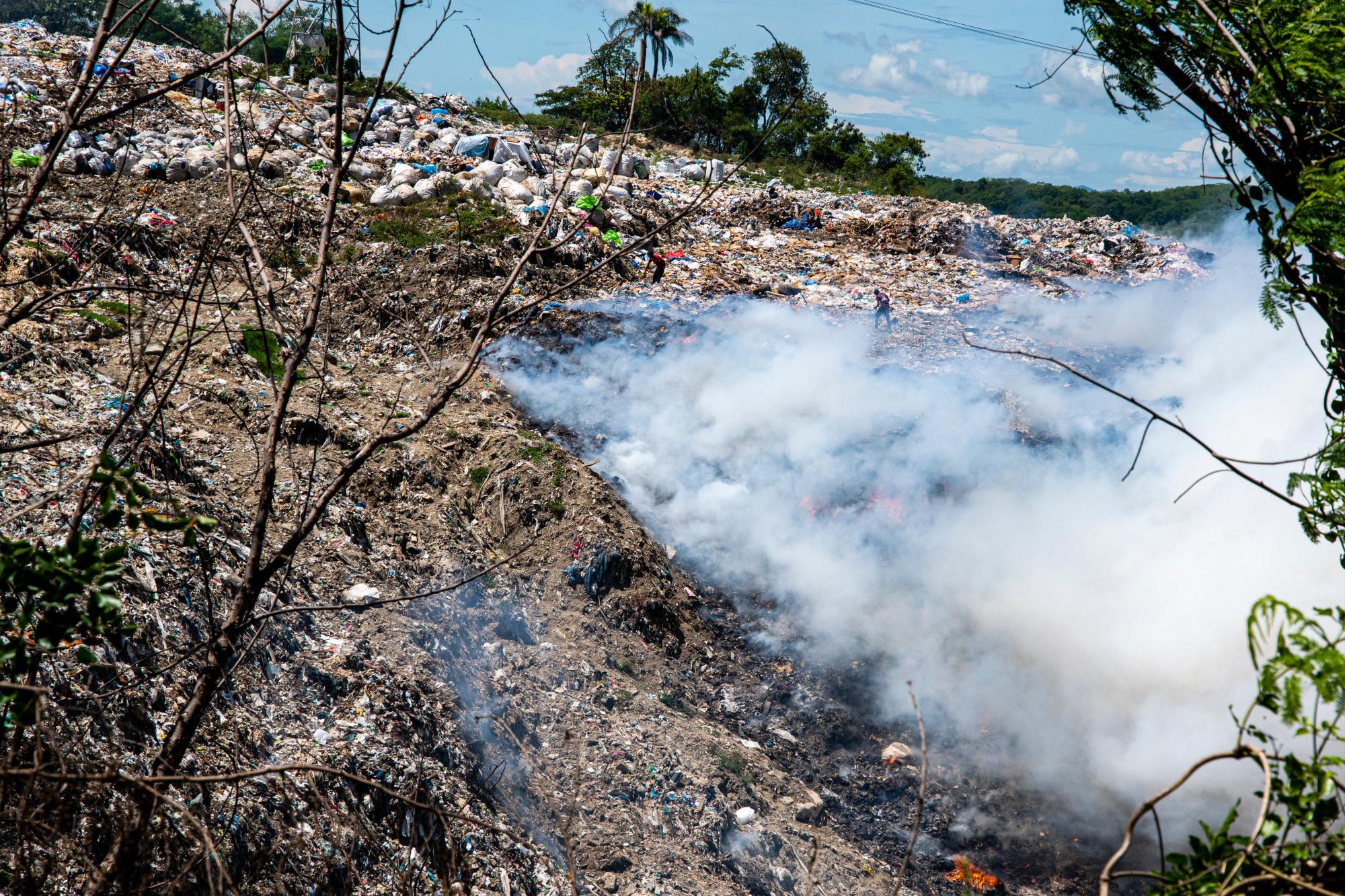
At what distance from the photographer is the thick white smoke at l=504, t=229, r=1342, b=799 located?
17.3 feet

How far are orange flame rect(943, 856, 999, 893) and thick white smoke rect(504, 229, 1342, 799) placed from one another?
855mm

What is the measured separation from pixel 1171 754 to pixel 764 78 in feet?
66.1

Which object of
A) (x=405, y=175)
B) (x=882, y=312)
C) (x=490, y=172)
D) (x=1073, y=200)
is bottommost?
(x=882, y=312)

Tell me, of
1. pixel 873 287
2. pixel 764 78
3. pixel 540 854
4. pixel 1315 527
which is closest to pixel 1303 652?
pixel 1315 527

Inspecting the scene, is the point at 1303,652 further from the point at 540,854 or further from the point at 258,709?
the point at 258,709

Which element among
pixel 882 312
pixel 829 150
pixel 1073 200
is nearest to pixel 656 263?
pixel 882 312

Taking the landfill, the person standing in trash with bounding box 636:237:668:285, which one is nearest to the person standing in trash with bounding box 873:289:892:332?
the person standing in trash with bounding box 636:237:668:285

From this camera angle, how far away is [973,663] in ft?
18.1

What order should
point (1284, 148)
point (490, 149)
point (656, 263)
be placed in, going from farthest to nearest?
point (490, 149), point (656, 263), point (1284, 148)

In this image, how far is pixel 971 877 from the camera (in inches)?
165

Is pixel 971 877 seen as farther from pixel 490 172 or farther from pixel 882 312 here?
pixel 490 172

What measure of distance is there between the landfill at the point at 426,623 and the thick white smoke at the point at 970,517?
548 millimetres

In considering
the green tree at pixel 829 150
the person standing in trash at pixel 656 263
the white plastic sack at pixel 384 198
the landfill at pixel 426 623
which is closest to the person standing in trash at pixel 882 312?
the person standing in trash at pixel 656 263

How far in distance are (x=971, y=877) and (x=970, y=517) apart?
3.00 m
